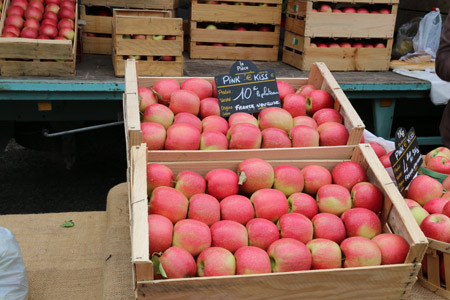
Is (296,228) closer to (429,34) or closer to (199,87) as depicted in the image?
(199,87)

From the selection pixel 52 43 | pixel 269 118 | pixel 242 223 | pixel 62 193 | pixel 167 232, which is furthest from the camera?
pixel 62 193

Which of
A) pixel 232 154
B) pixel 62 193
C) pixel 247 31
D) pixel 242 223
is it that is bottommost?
pixel 62 193

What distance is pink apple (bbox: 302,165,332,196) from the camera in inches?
59.2

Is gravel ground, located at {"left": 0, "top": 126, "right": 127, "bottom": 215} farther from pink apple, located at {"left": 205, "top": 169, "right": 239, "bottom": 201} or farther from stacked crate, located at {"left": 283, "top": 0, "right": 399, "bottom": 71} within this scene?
pink apple, located at {"left": 205, "top": 169, "right": 239, "bottom": 201}

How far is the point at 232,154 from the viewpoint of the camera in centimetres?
151

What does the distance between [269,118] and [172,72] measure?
1.51 meters

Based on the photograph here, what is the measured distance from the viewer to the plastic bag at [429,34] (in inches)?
148

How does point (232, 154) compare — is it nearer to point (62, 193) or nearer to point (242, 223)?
point (242, 223)

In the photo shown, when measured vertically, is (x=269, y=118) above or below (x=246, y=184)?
above

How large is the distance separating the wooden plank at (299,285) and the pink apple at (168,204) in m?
0.28

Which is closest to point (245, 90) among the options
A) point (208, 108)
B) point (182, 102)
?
point (208, 108)

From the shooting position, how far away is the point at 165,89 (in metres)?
1.86

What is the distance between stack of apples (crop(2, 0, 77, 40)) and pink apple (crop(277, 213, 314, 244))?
2518 mm

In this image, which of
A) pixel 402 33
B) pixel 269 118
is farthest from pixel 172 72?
pixel 402 33
